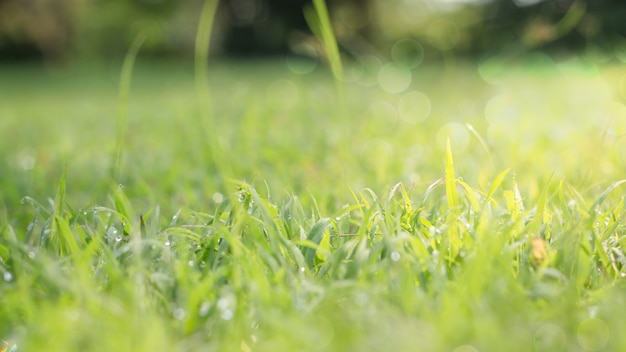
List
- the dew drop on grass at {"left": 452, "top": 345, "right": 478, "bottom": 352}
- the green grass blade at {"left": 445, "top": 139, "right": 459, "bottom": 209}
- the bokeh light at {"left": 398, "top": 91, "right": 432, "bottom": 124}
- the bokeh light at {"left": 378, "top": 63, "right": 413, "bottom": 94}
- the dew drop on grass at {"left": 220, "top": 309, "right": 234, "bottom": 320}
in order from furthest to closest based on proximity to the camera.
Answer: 1. the bokeh light at {"left": 378, "top": 63, "right": 413, "bottom": 94}
2. the bokeh light at {"left": 398, "top": 91, "right": 432, "bottom": 124}
3. the green grass blade at {"left": 445, "top": 139, "right": 459, "bottom": 209}
4. the dew drop on grass at {"left": 220, "top": 309, "right": 234, "bottom": 320}
5. the dew drop on grass at {"left": 452, "top": 345, "right": 478, "bottom": 352}

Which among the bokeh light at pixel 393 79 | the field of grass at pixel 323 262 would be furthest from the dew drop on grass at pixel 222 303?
the bokeh light at pixel 393 79

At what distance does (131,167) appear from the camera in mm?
2277

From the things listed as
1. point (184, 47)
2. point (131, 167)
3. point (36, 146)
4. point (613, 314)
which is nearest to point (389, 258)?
point (613, 314)

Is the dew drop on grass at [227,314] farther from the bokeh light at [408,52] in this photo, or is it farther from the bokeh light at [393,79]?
the bokeh light at [408,52]

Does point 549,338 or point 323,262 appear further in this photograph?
point 323,262

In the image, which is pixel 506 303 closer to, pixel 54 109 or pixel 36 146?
pixel 36 146

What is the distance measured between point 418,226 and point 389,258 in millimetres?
187

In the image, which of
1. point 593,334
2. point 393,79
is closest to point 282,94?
point 393,79

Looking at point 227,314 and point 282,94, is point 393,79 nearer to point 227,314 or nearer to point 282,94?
point 282,94

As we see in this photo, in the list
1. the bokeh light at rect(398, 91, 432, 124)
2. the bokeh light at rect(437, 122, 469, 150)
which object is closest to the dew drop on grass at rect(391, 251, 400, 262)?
the bokeh light at rect(437, 122, 469, 150)

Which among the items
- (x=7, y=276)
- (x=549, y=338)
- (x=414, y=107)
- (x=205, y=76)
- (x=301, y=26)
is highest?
(x=205, y=76)

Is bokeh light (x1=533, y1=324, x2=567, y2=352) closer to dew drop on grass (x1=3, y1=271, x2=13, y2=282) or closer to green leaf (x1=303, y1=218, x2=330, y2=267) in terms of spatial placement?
green leaf (x1=303, y1=218, x2=330, y2=267)

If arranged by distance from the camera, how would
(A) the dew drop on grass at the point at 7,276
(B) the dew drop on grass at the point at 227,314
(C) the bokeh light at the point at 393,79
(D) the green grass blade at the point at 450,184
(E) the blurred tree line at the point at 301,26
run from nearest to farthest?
(B) the dew drop on grass at the point at 227,314 → (A) the dew drop on grass at the point at 7,276 → (D) the green grass blade at the point at 450,184 → (C) the bokeh light at the point at 393,79 → (E) the blurred tree line at the point at 301,26

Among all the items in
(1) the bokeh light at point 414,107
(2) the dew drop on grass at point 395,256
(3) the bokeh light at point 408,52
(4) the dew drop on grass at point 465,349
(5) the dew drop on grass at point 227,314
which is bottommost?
(3) the bokeh light at point 408,52
